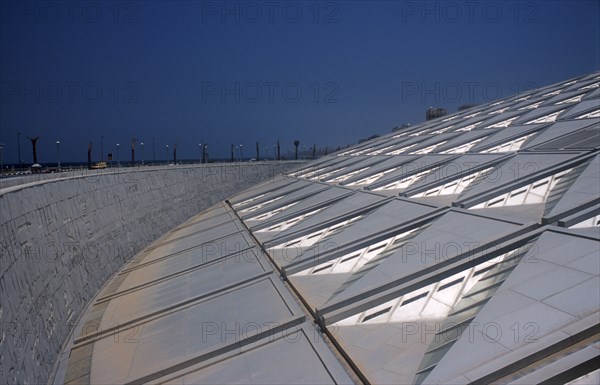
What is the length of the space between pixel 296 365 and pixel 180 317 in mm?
3574

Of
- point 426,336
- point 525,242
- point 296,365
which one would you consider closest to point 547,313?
point 426,336

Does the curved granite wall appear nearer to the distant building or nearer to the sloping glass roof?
the sloping glass roof

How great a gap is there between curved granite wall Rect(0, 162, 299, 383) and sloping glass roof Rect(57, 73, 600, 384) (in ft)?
2.22

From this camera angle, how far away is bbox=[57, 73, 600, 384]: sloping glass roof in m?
4.63

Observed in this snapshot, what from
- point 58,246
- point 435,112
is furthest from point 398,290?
point 435,112

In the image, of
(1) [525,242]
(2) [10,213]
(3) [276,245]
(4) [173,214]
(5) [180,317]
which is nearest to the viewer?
(1) [525,242]

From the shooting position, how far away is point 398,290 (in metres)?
6.29

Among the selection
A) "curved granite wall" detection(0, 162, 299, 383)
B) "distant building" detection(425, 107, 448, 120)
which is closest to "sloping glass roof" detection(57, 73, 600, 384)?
"curved granite wall" detection(0, 162, 299, 383)

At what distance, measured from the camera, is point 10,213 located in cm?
Answer: 764

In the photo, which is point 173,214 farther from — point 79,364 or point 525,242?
point 525,242

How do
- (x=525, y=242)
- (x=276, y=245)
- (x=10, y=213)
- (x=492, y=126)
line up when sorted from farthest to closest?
(x=492, y=126) → (x=276, y=245) → (x=10, y=213) → (x=525, y=242)

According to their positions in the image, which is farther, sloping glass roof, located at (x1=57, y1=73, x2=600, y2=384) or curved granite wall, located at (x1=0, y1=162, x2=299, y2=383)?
curved granite wall, located at (x1=0, y1=162, x2=299, y2=383)

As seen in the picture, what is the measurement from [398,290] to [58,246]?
7.92 meters

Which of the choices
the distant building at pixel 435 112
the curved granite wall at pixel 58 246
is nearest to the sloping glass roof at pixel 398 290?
the curved granite wall at pixel 58 246
